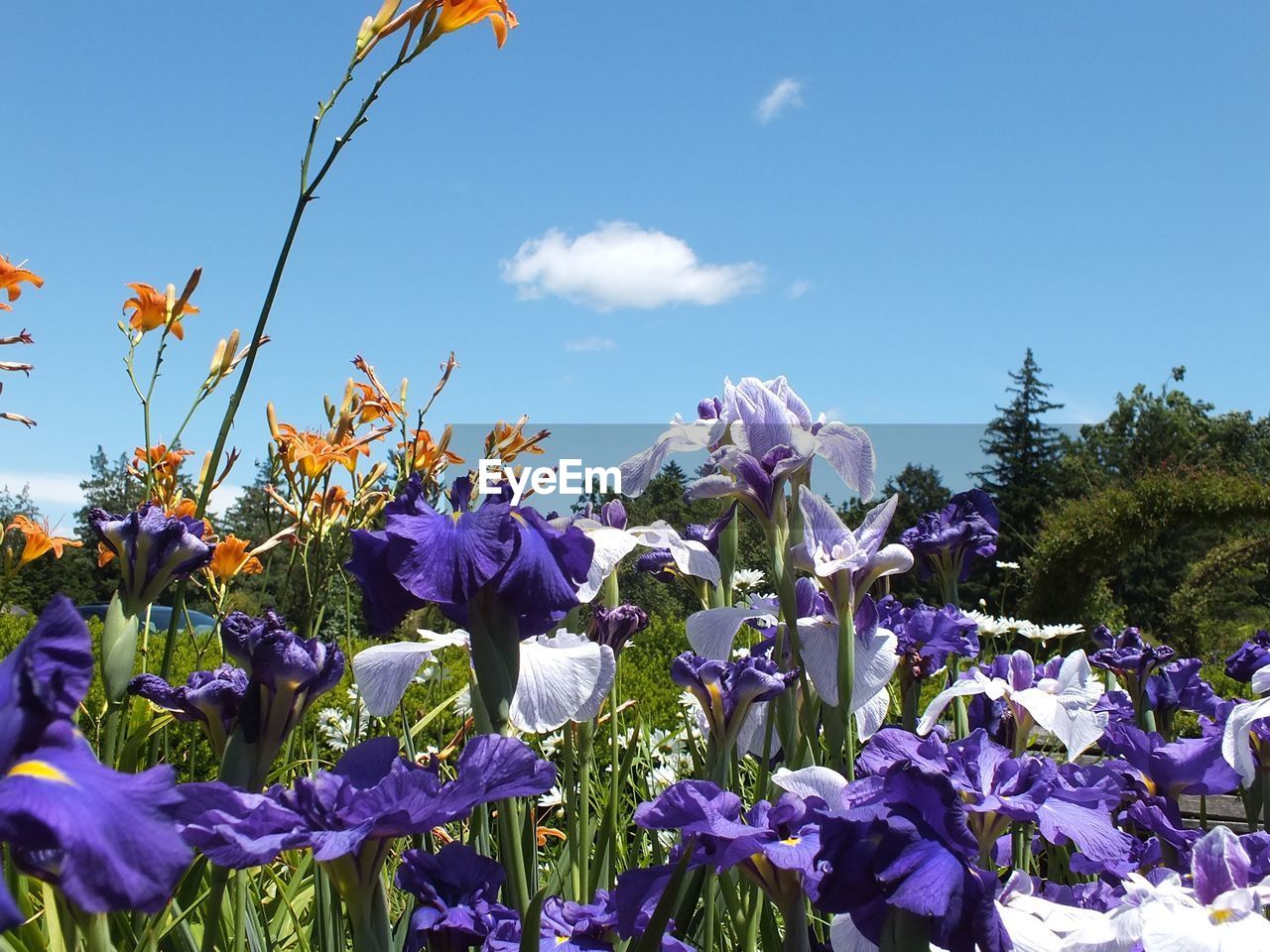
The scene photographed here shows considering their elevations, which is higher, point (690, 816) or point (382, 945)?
point (690, 816)

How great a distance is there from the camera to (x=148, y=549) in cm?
202

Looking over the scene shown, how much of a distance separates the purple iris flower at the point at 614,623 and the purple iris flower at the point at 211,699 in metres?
0.88

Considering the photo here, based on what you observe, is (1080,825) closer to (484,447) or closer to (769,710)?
(769,710)

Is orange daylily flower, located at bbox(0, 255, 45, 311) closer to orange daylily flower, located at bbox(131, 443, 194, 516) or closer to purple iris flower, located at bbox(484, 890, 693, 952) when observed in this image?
orange daylily flower, located at bbox(131, 443, 194, 516)

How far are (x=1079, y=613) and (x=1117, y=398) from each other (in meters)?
37.8

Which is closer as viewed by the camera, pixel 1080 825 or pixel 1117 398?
pixel 1080 825

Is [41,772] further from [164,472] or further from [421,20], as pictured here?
[164,472]

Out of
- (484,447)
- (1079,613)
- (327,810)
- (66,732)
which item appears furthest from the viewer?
(1079,613)

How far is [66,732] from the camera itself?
2.30 ft

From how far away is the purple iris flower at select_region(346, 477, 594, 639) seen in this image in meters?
1.16

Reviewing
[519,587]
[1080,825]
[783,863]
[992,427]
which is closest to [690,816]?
[783,863]

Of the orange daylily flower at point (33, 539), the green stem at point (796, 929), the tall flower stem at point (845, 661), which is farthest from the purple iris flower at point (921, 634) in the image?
the orange daylily flower at point (33, 539)

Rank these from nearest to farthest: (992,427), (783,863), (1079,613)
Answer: (783,863), (1079,613), (992,427)

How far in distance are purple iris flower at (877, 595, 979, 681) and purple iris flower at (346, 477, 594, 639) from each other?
117 cm
